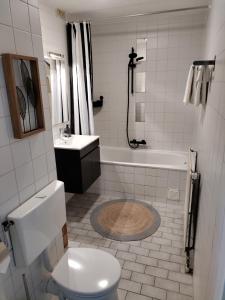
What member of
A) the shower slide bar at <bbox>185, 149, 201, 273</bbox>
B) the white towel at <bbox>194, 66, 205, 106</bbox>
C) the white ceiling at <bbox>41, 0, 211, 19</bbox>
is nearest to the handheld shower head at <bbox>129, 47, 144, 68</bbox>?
the white ceiling at <bbox>41, 0, 211, 19</bbox>

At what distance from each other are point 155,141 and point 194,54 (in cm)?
138

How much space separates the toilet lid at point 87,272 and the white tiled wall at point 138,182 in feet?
4.95

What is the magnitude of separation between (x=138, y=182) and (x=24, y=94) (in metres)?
2.07

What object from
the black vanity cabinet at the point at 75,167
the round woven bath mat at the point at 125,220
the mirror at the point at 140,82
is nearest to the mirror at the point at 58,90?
the black vanity cabinet at the point at 75,167

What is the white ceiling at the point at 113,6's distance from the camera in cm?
249

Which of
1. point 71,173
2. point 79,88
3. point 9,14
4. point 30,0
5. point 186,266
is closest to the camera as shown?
point 9,14

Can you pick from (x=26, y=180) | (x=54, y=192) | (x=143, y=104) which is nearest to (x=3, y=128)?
(x=26, y=180)

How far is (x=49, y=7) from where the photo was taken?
250cm

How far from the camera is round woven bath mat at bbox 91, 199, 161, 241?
230 cm

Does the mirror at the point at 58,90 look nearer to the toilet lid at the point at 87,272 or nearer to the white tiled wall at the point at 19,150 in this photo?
the white tiled wall at the point at 19,150

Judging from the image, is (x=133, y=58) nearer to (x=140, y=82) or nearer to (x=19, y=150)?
(x=140, y=82)

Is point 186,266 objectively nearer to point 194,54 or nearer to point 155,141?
point 155,141

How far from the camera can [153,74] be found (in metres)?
3.24

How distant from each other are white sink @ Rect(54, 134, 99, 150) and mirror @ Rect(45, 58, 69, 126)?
0.26 metres
